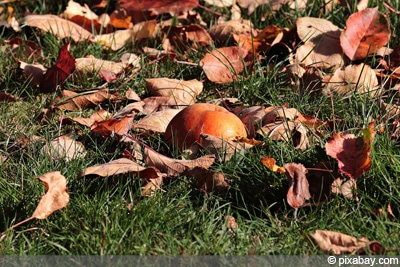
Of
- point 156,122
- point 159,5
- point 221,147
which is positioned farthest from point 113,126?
point 159,5

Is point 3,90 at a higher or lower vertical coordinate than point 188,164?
lower

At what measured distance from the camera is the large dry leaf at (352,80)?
12.0 feet

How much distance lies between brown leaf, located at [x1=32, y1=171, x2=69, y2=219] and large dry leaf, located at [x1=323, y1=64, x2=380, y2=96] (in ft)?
4.73

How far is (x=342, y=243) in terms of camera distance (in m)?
2.53

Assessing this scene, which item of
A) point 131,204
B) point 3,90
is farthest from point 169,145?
point 3,90

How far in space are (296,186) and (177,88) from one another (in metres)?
1.16

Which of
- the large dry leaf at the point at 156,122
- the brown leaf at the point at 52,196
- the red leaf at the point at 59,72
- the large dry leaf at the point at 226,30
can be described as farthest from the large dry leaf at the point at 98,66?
the brown leaf at the point at 52,196

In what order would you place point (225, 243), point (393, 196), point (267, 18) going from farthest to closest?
point (267, 18), point (393, 196), point (225, 243)

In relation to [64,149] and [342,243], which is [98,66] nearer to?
[64,149]

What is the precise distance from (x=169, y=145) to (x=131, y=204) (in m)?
0.55

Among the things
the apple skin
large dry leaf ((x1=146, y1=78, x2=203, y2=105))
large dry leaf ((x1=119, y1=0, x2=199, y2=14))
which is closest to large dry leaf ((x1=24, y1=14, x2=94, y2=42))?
large dry leaf ((x1=119, y1=0, x2=199, y2=14))

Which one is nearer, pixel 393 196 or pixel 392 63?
pixel 393 196

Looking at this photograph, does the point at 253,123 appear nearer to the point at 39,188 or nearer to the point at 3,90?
the point at 39,188

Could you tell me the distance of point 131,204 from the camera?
9.19 feet
